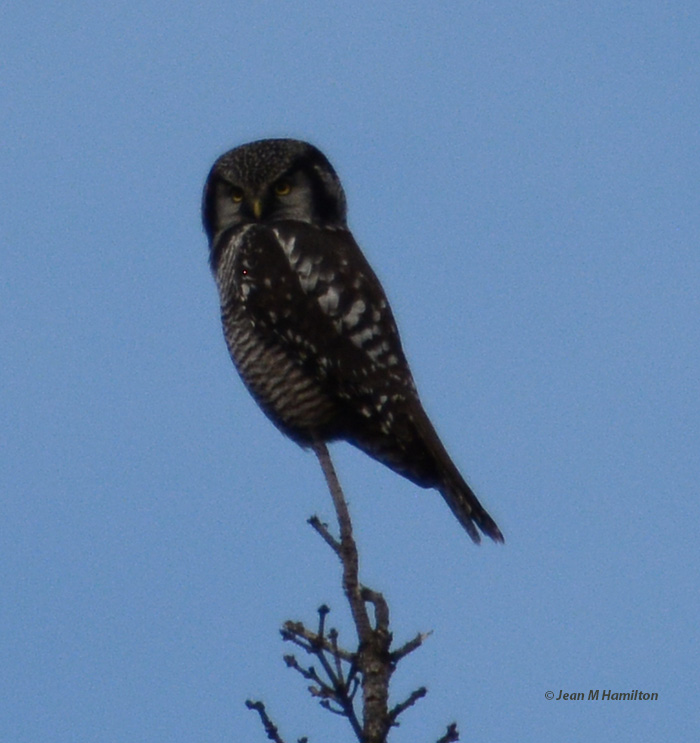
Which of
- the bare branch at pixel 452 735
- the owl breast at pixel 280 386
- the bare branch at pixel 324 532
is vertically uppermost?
the owl breast at pixel 280 386

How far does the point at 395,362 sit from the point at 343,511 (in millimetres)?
1398

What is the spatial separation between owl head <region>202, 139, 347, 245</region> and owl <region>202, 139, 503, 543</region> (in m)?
0.14

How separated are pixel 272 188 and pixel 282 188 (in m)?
0.07

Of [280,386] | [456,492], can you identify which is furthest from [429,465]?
[280,386]

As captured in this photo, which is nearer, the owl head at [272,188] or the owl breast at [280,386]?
the owl breast at [280,386]

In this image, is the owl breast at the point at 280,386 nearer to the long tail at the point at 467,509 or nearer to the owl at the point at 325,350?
the owl at the point at 325,350

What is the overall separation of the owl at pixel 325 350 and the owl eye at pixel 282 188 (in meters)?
0.21

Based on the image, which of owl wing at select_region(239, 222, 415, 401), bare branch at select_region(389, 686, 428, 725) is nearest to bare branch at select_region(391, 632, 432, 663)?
bare branch at select_region(389, 686, 428, 725)

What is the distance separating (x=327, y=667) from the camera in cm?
385

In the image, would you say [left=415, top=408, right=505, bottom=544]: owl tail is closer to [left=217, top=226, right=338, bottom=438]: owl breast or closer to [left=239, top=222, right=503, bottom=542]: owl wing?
[left=239, top=222, right=503, bottom=542]: owl wing

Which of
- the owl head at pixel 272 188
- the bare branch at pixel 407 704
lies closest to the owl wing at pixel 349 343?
the owl head at pixel 272 188

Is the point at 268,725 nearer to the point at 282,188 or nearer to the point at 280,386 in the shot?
the point at 280,386

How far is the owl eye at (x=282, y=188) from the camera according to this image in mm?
6477

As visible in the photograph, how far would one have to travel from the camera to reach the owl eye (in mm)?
6477
